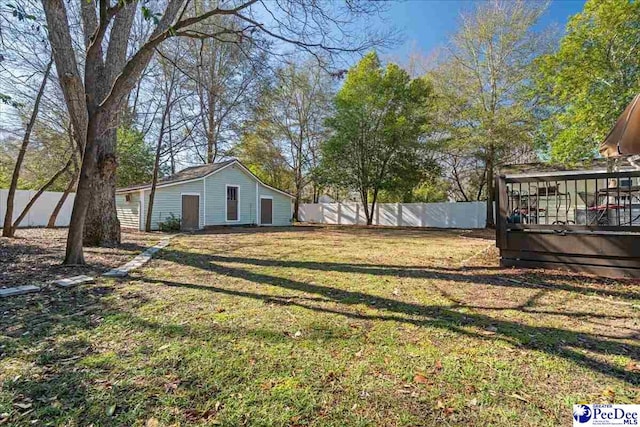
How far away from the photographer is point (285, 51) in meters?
6.47

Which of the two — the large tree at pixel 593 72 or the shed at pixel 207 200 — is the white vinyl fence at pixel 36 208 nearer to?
the shed at pixel 207 200

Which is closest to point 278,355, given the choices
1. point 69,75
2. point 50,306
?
point 50,306

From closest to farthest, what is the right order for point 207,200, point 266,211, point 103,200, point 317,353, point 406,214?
point 317,353 < point 103,200 < point 207,200 < point 266,211 < point 406,214

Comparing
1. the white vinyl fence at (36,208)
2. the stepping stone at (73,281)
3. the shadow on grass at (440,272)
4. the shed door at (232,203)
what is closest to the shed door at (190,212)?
the shed door at (232,203)

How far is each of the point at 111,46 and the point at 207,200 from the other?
934cm

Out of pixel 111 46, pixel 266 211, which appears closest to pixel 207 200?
pixel 266 211

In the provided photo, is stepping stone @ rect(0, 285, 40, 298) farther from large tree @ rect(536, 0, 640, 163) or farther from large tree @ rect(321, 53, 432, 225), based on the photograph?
large tree @ rect(321, 53, 432, 225)

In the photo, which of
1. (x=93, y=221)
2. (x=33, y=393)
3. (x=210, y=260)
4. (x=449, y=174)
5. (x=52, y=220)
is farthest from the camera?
(x=449, y=174)

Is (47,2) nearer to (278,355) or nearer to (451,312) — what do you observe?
(278,355)

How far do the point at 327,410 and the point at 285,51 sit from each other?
6.52 m

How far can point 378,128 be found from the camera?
57.2 ft

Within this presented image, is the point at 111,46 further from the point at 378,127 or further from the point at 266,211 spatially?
the point at 378,127

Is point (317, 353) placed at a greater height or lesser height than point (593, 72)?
lesser

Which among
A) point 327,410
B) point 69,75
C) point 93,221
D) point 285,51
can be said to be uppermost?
point 285,51
